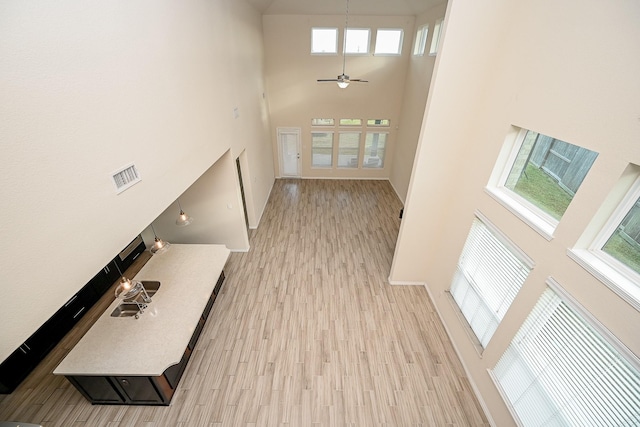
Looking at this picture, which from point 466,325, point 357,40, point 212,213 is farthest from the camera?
point 357,40

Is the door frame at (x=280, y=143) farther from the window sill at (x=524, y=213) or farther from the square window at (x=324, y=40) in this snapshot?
the window sill at (x=524, y=213)

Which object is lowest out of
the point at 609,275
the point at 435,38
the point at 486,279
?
the point at 486,279

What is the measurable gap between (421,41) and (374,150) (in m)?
3.63

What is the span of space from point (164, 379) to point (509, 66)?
555 cm

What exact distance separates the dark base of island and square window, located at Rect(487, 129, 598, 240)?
4612 mm

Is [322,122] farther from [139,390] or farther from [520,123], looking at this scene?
[139,390]

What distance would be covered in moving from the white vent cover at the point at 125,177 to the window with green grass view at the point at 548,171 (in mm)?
3881

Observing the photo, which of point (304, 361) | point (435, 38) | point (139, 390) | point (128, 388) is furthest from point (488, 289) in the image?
point (435, 38)

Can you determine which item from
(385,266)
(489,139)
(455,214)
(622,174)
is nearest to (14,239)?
(622,174)

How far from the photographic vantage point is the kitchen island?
302cm

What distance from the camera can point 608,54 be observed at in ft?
6.28

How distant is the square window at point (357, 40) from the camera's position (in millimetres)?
7919

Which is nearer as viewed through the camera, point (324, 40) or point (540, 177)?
point (540, 177)

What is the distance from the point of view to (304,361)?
149 inches
